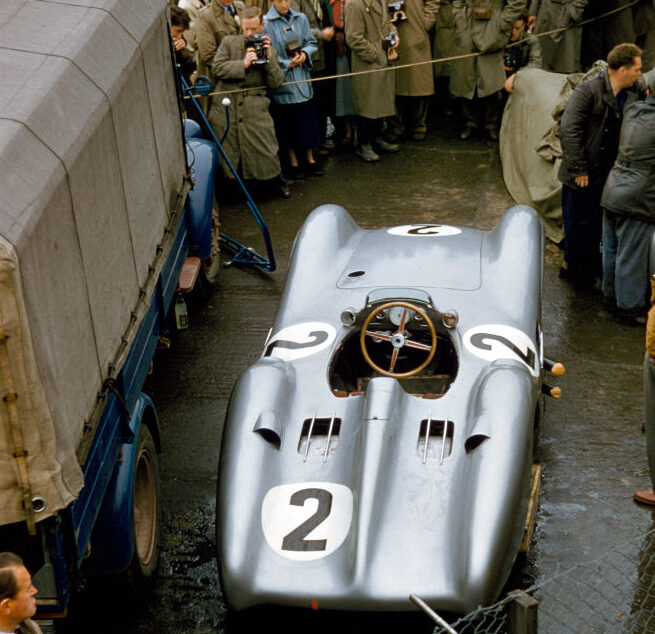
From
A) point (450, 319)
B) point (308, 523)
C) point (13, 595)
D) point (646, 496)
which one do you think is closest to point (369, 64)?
point (450, 319)

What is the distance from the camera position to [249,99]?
10008 millimetres

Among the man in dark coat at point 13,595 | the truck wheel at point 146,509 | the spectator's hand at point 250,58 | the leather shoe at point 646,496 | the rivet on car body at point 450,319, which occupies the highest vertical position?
the man in dark coat at point 13,595

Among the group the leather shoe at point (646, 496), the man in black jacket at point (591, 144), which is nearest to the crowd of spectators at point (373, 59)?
the man in black jacket at point (591, 144)

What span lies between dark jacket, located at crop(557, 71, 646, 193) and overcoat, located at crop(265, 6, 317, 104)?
3.40 metres

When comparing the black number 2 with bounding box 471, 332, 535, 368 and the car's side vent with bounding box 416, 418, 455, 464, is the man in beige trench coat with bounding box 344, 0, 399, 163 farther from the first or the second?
the car's side vent with bounding box 416, 418, 455, 464

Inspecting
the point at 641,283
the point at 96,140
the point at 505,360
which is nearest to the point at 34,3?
the point at 96,140

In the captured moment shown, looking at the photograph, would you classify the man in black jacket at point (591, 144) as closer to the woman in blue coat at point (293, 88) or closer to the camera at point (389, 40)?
the woman in blue coat at point (293, 88)

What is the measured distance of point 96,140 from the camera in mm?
5000

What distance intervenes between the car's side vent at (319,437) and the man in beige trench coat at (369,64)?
6.62 metres

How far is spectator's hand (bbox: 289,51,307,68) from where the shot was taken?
1032 centimetres

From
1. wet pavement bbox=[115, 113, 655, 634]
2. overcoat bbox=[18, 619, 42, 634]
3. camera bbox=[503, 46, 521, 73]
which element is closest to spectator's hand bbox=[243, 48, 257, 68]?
wet pavement bbox=[115, 113, 655, 634]

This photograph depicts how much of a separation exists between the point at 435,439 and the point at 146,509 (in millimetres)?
1728

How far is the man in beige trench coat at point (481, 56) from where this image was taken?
11.1 metres

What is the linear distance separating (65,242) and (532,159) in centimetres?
634
